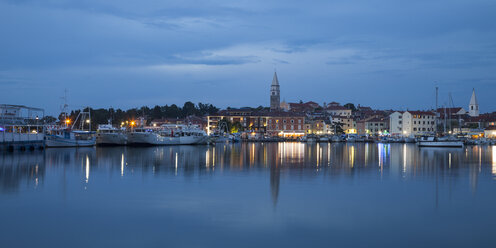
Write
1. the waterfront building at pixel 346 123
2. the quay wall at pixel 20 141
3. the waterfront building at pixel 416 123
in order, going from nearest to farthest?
the quay wall at pixel 20 141, the waterfront building at pixel 416 123, the waterfront building at pixel 346 123

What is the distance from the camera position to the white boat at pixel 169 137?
186 feet

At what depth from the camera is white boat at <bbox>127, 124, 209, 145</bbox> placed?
56781mm

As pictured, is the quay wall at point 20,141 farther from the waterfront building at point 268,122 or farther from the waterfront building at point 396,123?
the waterfront building at point 396,123

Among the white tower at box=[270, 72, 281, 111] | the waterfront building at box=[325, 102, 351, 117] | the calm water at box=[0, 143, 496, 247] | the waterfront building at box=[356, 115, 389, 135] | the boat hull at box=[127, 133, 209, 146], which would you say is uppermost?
the white tower at box=[270, 72, 281, 111]

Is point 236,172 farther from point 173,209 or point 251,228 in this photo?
point 251,228

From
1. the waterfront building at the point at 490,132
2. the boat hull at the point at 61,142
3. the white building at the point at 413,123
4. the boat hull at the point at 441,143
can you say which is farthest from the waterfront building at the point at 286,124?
the boat hull at the point at 61,142

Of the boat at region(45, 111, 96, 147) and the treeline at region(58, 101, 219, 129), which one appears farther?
the treeline at region(58, 101, 219, 129)

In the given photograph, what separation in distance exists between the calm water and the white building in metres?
78.0

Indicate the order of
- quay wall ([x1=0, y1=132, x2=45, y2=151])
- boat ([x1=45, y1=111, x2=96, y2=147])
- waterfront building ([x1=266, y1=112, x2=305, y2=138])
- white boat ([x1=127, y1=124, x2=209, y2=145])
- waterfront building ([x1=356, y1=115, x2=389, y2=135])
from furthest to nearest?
1. waterfront building ([x1=356, y1=115, x2=389, y2=135])
2. waterfront building ([x1=266, y1=112, x2=305, y2=138])
3. white boat ([x1=127, y1=124, x2=209, y2=145])
4. boat ([x1=45, y1=111, x2=96, y2=147])
5. quay wall ([x1=0, y1=132, x2=45, y2=151])

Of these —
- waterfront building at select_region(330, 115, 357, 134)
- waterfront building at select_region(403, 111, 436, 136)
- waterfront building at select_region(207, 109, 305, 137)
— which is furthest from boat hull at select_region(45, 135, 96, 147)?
waterfront building at select_region(330, 115, 357, 134)

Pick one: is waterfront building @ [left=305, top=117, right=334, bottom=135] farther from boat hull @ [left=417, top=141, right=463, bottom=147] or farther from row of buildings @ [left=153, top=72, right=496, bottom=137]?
boat hull @ [left=417, top=141, right=463, bottom=147]

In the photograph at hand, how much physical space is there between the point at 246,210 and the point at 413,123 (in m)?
90.1

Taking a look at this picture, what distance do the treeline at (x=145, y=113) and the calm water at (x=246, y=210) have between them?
76.7 m

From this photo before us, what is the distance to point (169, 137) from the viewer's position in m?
60.6
